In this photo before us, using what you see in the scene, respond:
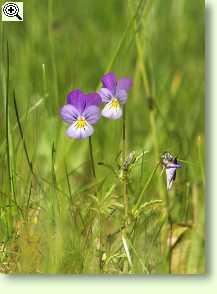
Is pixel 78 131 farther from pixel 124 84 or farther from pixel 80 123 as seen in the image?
pixel 124 84

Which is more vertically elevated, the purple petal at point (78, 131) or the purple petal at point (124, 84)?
the purple petal at point (124, 84)

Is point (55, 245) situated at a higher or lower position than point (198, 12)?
lower

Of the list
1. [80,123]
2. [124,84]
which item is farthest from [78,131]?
[124,84]

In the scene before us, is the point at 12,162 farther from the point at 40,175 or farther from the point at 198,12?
the point at 198,12

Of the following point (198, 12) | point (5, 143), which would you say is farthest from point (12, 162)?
point (198, 12)

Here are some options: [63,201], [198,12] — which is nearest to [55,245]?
[63,201]
